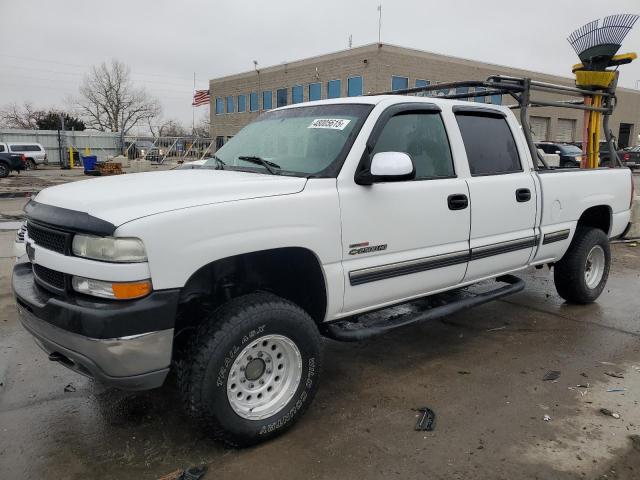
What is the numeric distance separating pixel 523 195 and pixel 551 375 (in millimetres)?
1432

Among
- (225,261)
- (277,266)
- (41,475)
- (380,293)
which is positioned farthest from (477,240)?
(41,475)

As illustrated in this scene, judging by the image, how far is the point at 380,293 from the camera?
3.40 m

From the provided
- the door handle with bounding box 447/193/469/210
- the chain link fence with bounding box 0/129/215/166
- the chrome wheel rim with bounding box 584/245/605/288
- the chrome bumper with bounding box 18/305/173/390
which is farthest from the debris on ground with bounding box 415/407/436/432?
the chain link fence with bounding box 0/129/215/166

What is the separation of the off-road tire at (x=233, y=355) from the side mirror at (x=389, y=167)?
915 millimetres

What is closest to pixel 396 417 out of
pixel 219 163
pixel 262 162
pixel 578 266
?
pixel 262 162

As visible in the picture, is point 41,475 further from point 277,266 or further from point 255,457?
point 277,266

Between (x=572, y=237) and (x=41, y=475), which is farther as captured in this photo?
(x=572, y=237)

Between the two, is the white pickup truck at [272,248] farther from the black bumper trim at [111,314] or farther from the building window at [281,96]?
the building window at [281,96]

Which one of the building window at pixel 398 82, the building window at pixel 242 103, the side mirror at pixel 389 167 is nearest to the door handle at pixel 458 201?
the side mirror at pixel 389 167

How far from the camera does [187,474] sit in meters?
2.65

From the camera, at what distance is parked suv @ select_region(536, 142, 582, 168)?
2502cm

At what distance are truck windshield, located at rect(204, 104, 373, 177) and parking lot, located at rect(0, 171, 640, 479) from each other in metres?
1.58

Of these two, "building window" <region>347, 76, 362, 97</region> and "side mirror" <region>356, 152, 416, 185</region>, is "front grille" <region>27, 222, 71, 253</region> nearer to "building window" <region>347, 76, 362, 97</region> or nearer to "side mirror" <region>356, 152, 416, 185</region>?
"side mirror" <region>356, 152, 416, 185</region>

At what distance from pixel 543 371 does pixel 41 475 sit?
3.38 m
